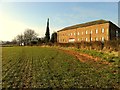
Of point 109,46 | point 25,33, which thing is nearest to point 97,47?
point 109,46

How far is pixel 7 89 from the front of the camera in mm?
7113

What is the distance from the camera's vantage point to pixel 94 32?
7231cm

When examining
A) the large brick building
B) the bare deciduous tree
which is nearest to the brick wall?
the large brick building

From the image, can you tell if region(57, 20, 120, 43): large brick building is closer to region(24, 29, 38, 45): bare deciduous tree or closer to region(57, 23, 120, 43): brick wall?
region(57, 23, 120, 43): brick wall

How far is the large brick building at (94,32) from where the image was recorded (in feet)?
216

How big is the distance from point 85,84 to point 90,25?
69.7m

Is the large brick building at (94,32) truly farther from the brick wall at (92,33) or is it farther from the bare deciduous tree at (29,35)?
the bare deciduous tree at (29,35)

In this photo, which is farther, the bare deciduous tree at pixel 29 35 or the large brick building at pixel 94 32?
the bare deciduous tree at pixel 29 35

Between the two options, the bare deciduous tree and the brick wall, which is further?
the bare deciduous tree

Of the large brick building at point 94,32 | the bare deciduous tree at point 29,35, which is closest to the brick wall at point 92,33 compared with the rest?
the large brick building at point 94,32

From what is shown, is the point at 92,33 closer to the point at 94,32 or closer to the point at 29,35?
the point at 94,32

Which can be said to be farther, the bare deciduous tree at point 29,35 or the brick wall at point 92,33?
the bare deciduous tree at point 29,35

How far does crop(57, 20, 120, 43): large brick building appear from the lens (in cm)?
6569

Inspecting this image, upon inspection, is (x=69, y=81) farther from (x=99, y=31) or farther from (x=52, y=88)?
(x=99, y=31)
